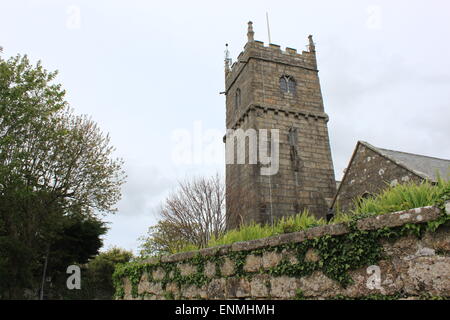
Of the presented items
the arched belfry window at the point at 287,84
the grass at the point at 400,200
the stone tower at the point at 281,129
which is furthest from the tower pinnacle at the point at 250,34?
the grass at the point at 400,200

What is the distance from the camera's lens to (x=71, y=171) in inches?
696

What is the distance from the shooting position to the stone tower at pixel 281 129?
17.0m

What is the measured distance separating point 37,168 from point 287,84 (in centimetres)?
1439

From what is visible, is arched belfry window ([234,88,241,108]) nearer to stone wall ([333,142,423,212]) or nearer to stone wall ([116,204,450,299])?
stone wall ([333,142,423,212])

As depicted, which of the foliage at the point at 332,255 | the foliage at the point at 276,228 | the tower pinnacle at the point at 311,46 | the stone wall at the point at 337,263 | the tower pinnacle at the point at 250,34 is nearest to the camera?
the stone wall at the point at 337,263

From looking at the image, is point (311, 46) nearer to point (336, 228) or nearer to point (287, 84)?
point (287, 84)

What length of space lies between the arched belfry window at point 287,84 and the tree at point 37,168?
10.7 metres

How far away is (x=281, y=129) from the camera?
1867cm

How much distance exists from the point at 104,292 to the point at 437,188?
93.7 ft

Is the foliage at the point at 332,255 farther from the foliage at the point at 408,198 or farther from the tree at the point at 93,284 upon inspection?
the tree at the point at 93,284

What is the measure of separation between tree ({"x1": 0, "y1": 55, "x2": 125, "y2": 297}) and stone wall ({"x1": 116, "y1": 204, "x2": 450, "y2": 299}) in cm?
1183

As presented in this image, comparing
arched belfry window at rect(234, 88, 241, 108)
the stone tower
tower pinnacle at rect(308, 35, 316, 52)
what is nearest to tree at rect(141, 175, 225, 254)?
the stone tower
